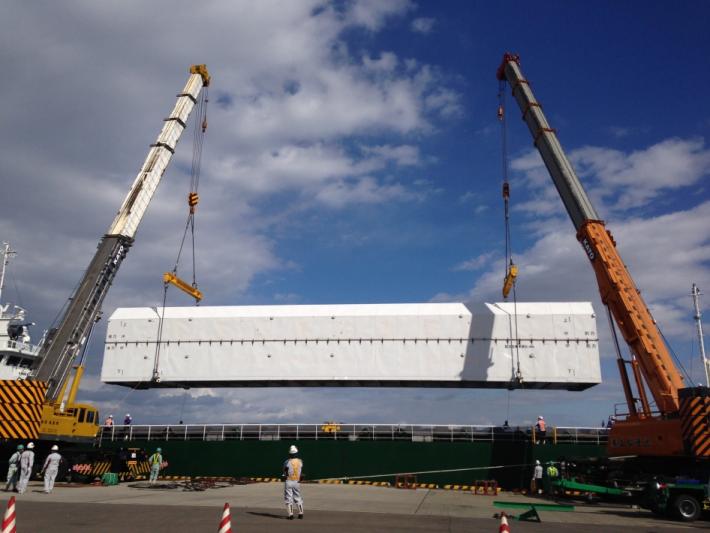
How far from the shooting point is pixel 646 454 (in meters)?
18.8

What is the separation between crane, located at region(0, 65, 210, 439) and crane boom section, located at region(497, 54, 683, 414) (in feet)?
61.7

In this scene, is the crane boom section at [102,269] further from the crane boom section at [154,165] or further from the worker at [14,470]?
the worker at [14,470]

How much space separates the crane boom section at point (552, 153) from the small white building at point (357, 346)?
7.67m

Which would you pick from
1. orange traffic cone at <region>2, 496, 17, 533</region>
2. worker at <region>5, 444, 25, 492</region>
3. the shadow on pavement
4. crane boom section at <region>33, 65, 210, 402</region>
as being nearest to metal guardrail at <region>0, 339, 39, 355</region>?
crane boom section at <region>33, 65, 210, 402</region>

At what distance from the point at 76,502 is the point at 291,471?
6.89 meters

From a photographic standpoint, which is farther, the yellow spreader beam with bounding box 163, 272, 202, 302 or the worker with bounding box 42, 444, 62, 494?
the yellow spreader beam with bounding box 163, 272, 202, 302

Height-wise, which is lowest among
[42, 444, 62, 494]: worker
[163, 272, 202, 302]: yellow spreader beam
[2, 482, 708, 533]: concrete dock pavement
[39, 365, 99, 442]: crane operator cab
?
[2, 482, 708, 533]: concrete dock pavement

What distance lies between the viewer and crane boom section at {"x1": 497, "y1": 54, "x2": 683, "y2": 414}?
63.7 ft

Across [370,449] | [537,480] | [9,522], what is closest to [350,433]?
[370,449]

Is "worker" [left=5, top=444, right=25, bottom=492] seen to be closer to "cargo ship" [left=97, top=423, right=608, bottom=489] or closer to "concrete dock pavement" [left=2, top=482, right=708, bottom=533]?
A: "concrete dock pavement" [left=2, top=482, right=708, bottom=533]

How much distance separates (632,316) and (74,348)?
21.7 metres

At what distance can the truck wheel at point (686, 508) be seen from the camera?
1537 cm

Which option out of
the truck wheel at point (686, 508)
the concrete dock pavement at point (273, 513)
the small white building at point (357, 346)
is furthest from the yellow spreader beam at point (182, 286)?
the truck wheel at point (686, 508)

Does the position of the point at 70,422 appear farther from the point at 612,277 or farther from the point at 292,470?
the point at 612,277
